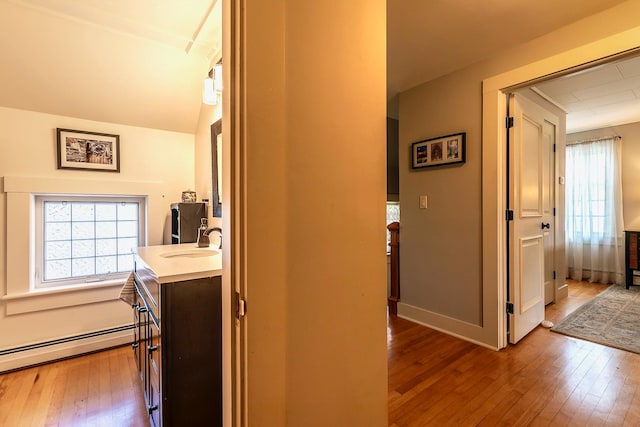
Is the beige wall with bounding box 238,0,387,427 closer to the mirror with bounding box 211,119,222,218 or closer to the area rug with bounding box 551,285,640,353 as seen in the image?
the mirror with bounding box 211,119,222,218

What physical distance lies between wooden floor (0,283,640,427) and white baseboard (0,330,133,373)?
0.20 ft

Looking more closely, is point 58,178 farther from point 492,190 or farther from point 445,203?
point 492,190

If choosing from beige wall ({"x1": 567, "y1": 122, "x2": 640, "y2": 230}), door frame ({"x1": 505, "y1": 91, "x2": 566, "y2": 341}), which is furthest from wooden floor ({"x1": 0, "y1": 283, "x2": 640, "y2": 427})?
beige wall ({"x1": 567, "y1": 122, "x2": 640, "y2": 230})

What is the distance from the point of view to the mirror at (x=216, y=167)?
Result: 229cm

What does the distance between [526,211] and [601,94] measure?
6.03ft

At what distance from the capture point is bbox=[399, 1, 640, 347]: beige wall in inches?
79.4

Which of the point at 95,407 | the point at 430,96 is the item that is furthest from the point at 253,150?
the point at 430,96

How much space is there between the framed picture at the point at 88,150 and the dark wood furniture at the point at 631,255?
6162 millimetres

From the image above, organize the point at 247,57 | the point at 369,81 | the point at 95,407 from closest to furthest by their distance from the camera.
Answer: the point at 247,57 < the point at 369,81 < the point at 95,407

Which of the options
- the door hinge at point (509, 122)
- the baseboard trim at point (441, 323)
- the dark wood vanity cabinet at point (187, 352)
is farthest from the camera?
the baseboard trim at point (441, 323)

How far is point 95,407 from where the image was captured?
173 cm

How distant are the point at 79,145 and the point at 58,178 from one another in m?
0.31

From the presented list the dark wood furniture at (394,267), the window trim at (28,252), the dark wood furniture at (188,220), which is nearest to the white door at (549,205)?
the dark wood furniture at (394,267)

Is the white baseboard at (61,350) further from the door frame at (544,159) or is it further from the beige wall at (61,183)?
the door frame at (544,159)
